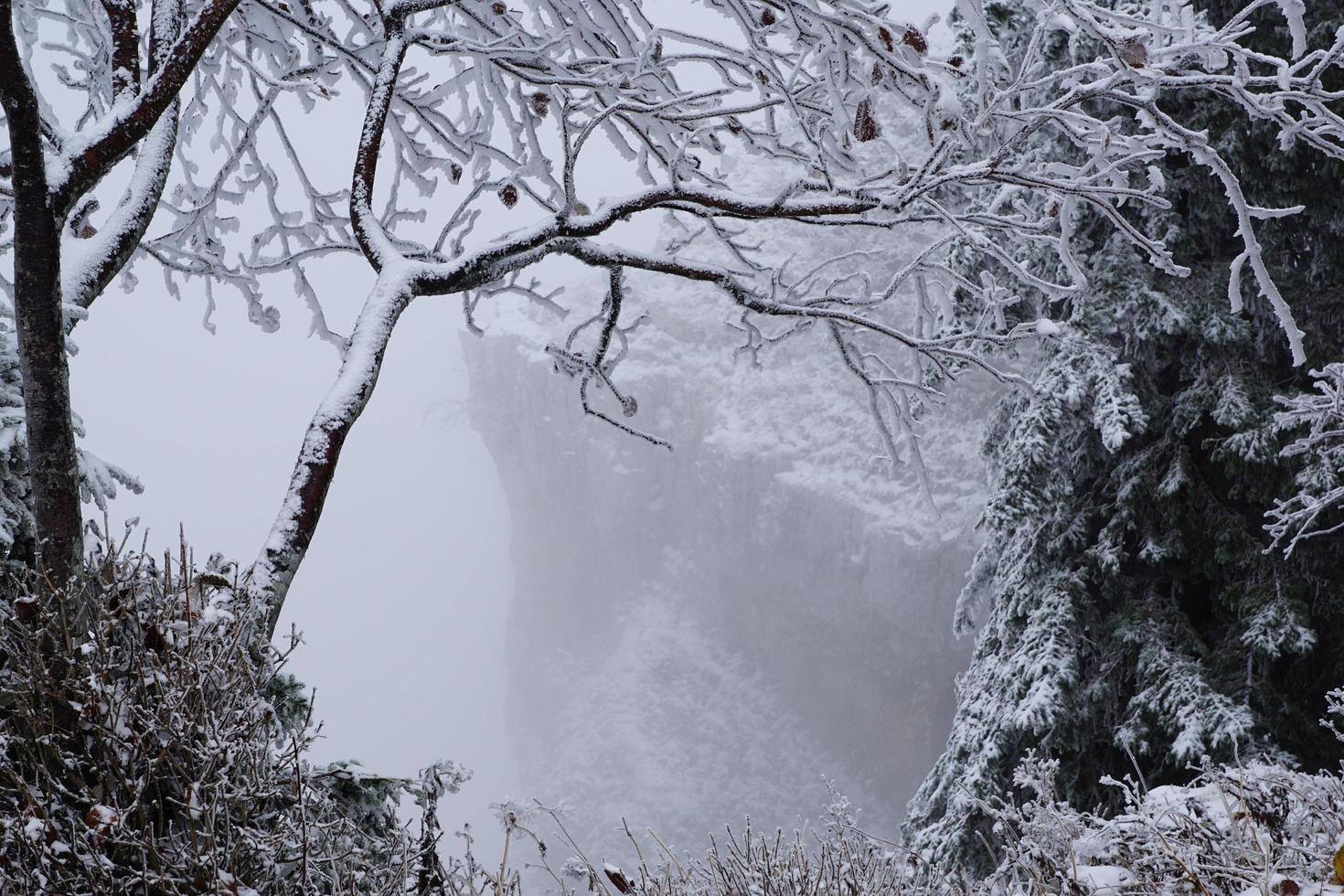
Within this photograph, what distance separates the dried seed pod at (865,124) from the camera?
2.07m

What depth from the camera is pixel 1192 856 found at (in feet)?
5.63

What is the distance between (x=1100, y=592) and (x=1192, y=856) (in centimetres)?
519

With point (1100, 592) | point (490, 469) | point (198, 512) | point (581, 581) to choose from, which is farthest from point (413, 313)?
point (1100, 592)

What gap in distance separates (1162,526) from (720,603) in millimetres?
21283

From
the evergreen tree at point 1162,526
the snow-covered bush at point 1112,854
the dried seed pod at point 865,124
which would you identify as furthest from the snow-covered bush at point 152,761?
the evergreen tree at point 1162,526

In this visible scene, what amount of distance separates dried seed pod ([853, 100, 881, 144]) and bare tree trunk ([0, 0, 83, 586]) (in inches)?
68.9

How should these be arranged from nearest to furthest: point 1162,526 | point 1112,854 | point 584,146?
point 1112,854 < point 584,146 < point 1162,526

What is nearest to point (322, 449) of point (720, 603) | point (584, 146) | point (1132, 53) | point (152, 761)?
point (152, 761)

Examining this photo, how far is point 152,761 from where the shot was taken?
1.41m

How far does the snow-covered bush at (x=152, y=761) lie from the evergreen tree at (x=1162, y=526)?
5319 millimetres

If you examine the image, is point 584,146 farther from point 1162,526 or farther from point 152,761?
point 1162,526

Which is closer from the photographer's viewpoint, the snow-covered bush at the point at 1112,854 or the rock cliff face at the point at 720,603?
the snow-covered bush at the point at 1112,854

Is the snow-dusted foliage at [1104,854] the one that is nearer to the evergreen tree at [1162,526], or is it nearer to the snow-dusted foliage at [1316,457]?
the snow-dusted foliage at [1316,457]

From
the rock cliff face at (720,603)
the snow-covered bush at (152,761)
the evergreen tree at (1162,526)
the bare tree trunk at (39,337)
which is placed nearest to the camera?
the snow-covered bush at (152,761)
